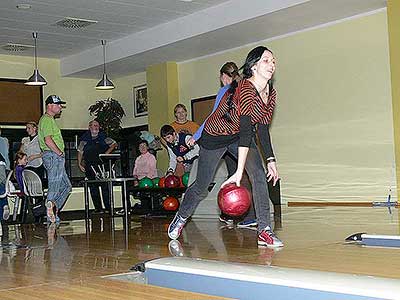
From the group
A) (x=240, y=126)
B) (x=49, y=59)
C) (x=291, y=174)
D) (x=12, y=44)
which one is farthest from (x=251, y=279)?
(x=49, y=59)

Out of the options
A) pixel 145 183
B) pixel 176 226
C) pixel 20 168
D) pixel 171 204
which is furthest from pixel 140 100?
pixel 176 226

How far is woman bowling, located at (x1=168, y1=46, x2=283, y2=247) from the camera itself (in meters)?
3.96

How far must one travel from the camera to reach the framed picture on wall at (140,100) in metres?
12.3

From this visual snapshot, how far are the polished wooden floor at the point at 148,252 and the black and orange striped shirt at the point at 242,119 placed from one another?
0.69 m

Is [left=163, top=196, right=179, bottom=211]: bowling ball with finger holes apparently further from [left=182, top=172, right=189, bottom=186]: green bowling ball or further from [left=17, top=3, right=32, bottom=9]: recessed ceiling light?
[left=17, top=3, right=32, bottom=9]: recessed ceiling light

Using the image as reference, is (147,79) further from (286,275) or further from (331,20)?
(286,275)

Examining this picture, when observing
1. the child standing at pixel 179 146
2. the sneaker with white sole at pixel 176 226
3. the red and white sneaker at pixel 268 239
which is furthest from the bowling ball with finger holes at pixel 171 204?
the red and white sneaker at pixel 268 239

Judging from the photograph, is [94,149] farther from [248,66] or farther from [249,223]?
[248,66]

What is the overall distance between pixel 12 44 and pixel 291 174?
503cm

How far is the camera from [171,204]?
8.28 m

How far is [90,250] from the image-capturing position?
15.0ft

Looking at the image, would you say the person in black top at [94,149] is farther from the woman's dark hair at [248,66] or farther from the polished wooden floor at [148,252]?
the woman's dark hair at [248,66]

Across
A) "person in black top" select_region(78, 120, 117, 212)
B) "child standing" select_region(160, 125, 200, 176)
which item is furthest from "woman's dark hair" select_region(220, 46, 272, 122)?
"person in black top" select_region(78, 120, 117, 212)

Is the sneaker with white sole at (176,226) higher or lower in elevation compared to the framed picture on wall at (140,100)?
lower
